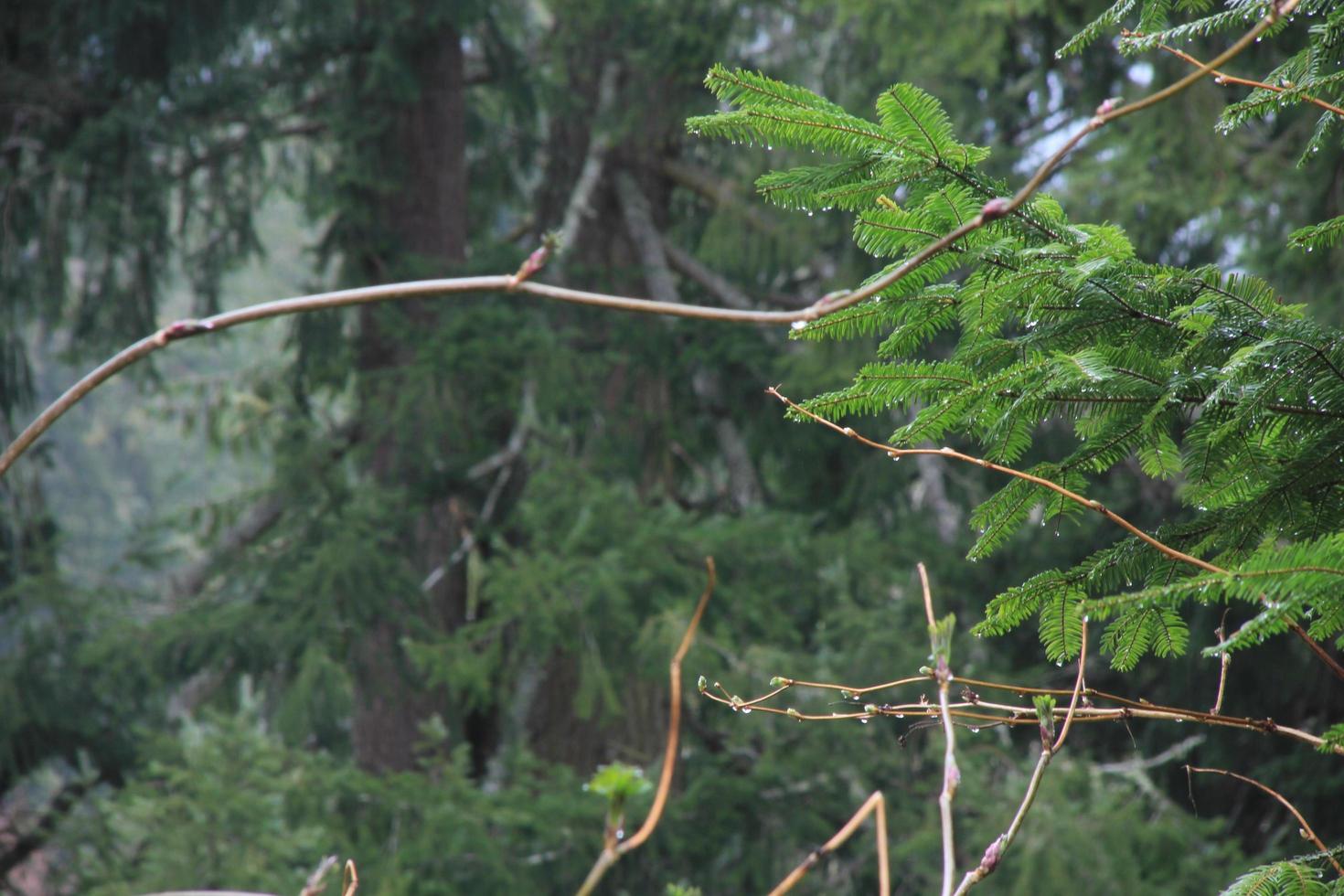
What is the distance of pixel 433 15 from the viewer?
753 cm

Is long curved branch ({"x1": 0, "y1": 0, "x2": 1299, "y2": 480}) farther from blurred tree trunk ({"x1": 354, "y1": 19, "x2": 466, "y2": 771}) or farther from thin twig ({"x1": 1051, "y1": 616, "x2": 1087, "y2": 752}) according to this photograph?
blurred tree trunk ({"x1": 354, "y1": 19, "x2": 466, "y2": 771})

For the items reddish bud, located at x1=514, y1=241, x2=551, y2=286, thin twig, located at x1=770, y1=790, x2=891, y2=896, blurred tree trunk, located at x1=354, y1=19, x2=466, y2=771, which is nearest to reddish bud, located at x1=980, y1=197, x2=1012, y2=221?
reddish bud, located at x1=514, y1=241, x2=551, y2=286

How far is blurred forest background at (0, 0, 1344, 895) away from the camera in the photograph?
5.85 meters

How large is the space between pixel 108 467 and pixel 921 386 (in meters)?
27.6

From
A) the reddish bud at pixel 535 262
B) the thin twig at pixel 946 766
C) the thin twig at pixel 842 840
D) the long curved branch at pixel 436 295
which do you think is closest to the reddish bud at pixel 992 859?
the thin twig at pixel 946 766

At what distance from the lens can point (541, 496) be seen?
629cm

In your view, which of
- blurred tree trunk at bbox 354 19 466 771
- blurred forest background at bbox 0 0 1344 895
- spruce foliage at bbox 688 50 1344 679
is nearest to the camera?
spruce foliage at bbox 688 50 1344 679

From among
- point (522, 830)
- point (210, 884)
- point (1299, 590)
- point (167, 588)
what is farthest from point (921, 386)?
point (167, 588)

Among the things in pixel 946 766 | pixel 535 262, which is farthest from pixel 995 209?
pixel 946 766

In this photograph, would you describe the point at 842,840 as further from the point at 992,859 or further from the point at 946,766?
the point at 992,859

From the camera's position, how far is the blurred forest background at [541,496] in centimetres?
585

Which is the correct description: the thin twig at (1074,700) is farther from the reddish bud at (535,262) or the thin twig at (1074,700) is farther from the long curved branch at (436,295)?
the reddish bud at (535,262)

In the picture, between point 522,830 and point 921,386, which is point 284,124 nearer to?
point 522,830

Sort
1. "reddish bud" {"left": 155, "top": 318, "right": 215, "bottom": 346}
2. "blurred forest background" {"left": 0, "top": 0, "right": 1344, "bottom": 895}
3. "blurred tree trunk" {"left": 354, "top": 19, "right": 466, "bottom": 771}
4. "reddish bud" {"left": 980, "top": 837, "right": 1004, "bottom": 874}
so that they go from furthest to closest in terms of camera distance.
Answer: "blurred tree trunk" {"left": 354, "top": 19, "right": 466, "bottom": 771} → "blurred forest background" {"left": 0, "top": 0, "right": 1344, "bottom": 895} → "reddish bud" {"left": 980, "top": 837, "right": 1004, "bottom": 874} → "reddish bud" {"left": 155, "top": 318, "right": 215, "bottom": 346}
